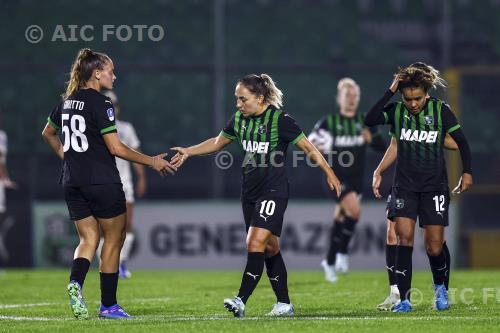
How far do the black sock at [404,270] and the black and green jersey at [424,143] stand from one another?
0.49m

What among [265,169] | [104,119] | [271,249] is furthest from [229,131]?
[104,119]

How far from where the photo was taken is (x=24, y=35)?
22.0 m

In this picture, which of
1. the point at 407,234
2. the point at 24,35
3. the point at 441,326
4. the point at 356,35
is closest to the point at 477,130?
the point at 356,35

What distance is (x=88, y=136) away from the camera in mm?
8383

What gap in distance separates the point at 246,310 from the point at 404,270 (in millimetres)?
1349

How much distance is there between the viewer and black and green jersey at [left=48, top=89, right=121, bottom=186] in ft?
27.4

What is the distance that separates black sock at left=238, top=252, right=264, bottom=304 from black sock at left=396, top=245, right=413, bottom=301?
1.19 metres

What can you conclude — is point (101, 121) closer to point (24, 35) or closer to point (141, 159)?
point (141, 159)

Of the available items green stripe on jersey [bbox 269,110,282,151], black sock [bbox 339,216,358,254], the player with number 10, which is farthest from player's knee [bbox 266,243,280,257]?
black sock [bbox 339,216,358,254]

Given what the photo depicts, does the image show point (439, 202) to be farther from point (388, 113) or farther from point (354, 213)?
point (354, 213)

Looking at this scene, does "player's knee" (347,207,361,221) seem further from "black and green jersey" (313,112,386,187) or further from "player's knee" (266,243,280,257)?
"player's knee" (266,243,280,257)

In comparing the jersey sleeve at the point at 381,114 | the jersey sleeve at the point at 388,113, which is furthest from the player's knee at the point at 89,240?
the jersey sleeve at the point at 388,113

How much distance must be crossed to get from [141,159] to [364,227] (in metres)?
9.93

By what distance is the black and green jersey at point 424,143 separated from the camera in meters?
8.98
